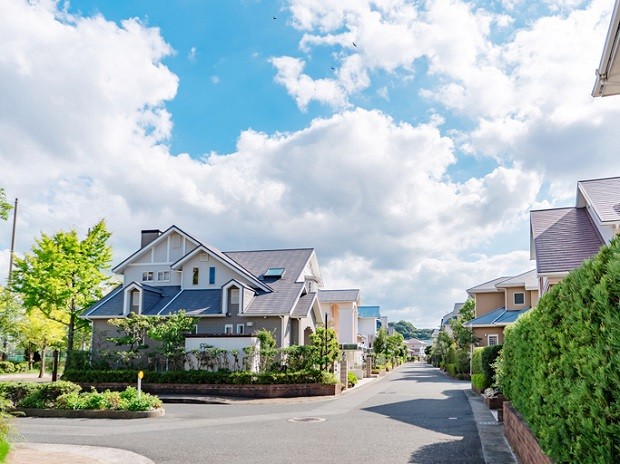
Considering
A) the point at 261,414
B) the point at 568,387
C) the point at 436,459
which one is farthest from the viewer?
the point at 261,414

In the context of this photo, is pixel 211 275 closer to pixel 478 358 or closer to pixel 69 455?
pixel 478 358

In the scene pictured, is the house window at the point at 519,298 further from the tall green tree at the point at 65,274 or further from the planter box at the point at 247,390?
the tall green tree at the point at 65,274

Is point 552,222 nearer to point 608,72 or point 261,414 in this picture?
point 261,414

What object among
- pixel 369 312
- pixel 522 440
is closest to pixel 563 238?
pixel 522 440

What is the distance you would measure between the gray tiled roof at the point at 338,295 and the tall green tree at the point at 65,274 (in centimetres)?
2019

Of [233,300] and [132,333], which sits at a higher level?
[233,300]

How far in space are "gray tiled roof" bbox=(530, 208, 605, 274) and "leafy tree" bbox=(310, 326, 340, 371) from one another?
10963 mm

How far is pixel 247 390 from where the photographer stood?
25.3 metres

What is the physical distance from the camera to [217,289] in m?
33.1

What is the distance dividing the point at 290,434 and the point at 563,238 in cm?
1412

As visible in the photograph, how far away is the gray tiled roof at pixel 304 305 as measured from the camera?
102 feet

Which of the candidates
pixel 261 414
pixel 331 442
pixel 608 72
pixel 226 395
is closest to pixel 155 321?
pixel 226 395

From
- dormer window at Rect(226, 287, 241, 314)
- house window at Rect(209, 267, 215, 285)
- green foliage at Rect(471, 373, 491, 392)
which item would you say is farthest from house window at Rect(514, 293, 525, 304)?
house window at Rect(209, 267, 215, 285)

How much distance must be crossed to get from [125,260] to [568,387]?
33037 millimetres
